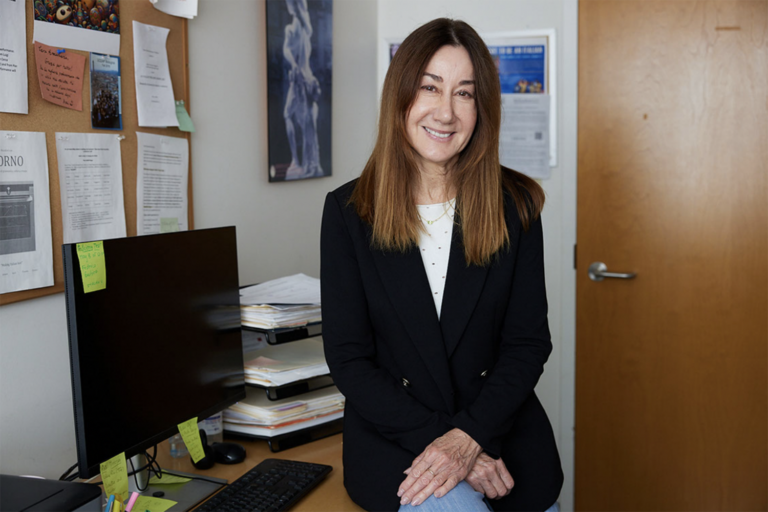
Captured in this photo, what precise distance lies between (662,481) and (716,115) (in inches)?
49.4

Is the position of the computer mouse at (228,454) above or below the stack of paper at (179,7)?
below

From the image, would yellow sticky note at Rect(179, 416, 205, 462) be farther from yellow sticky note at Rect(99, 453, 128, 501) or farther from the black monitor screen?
yellow sticky note at Rect(99, 453, 128, 501)

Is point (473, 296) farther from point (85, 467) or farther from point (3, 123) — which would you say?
point (3, 123)

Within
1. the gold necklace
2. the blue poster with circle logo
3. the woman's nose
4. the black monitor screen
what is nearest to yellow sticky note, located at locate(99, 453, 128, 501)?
the black monitor screen

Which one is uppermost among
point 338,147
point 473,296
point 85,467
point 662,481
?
point 338,147

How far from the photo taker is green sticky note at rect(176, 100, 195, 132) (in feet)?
5.26

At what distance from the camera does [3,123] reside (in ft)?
3.82

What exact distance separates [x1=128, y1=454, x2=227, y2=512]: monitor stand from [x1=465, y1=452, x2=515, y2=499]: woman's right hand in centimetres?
48

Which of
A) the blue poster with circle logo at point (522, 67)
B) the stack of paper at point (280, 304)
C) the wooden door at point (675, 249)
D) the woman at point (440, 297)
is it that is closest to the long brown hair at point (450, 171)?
the woman at point (440, 297)

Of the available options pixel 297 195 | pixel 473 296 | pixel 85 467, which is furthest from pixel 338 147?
pixel 85 467

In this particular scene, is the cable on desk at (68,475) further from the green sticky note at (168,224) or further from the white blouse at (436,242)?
the white blouse at (436,242)

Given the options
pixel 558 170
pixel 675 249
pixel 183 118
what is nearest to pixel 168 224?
pixel 183 118

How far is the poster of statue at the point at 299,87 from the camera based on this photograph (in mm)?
1981

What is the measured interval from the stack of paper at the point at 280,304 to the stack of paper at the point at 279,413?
18 cm
